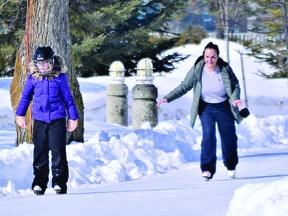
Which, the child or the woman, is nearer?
the child

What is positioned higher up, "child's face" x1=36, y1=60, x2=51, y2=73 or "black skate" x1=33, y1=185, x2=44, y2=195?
"child's face" x1=36, y1=60, x2=51, y2=73

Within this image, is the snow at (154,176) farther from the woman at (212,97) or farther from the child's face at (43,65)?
the child's face at (43,65)

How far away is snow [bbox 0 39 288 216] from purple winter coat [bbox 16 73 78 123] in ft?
2.44

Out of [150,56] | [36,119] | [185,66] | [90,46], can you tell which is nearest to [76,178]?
[36,119]

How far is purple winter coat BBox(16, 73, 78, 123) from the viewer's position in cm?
824

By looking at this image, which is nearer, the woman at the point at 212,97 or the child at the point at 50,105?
the child at the point at 50,105

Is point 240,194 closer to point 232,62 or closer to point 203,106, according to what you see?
point 203,106

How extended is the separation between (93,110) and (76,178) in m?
11.8

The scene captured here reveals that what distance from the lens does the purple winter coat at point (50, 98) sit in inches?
324

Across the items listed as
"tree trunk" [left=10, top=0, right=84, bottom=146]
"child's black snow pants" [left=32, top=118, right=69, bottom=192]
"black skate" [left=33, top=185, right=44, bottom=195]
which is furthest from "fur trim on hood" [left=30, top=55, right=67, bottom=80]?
"tree trunk" [left=10, top=0, right=84, bottom=146]

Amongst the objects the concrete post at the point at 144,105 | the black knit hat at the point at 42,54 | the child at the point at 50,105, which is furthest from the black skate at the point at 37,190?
the concrete post at the point at 144,105

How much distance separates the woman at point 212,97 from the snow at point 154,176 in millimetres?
359

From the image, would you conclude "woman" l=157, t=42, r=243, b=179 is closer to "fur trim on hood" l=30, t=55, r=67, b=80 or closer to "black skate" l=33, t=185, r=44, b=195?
"fur trim on hood" l=30, t=55, r=67, b=80

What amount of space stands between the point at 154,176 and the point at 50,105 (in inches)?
99.7
